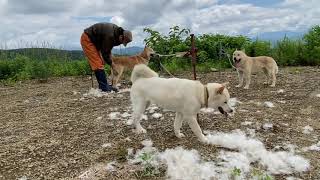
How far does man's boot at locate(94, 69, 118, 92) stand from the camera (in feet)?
33.6

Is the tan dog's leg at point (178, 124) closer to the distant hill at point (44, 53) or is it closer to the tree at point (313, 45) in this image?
the tree at point (313, 45)

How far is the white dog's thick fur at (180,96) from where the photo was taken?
6.32 meters

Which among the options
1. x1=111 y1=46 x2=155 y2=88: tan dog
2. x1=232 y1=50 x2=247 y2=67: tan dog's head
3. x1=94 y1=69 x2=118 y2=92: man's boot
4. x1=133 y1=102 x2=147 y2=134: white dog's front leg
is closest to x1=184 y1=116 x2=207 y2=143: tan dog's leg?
x1=133 y1=102 x2=147 y2=134: white dog's front leg

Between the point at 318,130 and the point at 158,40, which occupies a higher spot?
the point at 158,40

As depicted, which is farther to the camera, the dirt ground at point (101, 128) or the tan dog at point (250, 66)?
the tan dog at point (250, 66)

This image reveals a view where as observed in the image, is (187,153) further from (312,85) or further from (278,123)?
(312,85)

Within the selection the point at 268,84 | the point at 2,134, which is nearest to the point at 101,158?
the point at 2,134

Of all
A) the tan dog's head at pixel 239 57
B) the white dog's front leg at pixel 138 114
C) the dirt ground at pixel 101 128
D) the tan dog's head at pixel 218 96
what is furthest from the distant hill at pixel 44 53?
the tan dog's head at pixel 218 96

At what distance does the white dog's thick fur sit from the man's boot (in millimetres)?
3552

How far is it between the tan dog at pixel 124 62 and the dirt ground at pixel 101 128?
85cm

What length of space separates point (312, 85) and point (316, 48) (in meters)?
3.80

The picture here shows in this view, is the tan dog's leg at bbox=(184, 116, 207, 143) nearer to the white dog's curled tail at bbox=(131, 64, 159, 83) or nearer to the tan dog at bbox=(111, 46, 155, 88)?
the white dog's curled tail at bbox=(131, 64, 159, 83)

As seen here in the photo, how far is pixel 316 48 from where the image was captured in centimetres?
1387

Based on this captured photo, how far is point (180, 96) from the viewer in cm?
634
